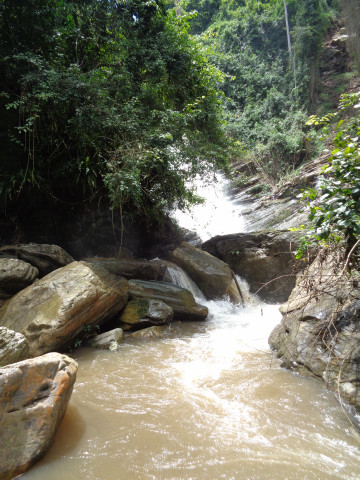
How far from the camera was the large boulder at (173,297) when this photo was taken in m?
6.88

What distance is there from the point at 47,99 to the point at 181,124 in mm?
3241

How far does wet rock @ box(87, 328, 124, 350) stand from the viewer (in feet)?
16.8

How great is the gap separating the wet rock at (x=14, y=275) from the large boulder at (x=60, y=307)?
0.42 metres

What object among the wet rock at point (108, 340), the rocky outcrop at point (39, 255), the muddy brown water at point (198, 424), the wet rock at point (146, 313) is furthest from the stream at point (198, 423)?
the rocky outcrop at point (39, 255)

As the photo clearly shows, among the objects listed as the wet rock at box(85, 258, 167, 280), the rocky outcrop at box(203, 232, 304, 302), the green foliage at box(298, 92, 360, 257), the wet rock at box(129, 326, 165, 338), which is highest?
the green foliage at box(298, 92, 360, 257)

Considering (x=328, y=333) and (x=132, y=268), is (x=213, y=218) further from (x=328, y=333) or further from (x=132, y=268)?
→ (x=328, y=333)

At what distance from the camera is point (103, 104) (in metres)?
6.65

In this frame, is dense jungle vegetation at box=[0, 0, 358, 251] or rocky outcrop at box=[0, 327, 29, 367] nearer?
rocky outcrop at box=[0, 327, 29, 367]

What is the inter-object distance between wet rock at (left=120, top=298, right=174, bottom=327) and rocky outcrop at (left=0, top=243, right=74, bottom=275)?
77.5 inches

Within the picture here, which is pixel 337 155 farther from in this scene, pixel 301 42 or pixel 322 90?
pixel 301 42

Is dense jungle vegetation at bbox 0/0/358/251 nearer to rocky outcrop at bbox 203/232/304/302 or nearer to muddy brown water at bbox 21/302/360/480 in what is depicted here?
rocky outcrop at bbox 203/232/304/302

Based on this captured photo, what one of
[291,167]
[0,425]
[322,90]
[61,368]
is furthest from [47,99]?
[322,90]

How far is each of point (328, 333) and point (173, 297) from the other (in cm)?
393

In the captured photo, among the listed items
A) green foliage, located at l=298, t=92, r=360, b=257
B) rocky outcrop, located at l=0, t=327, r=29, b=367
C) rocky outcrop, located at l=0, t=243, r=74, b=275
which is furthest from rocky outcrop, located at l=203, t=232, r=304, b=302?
rocky outcrop, located at l=0, t=327, r=29, b=367
